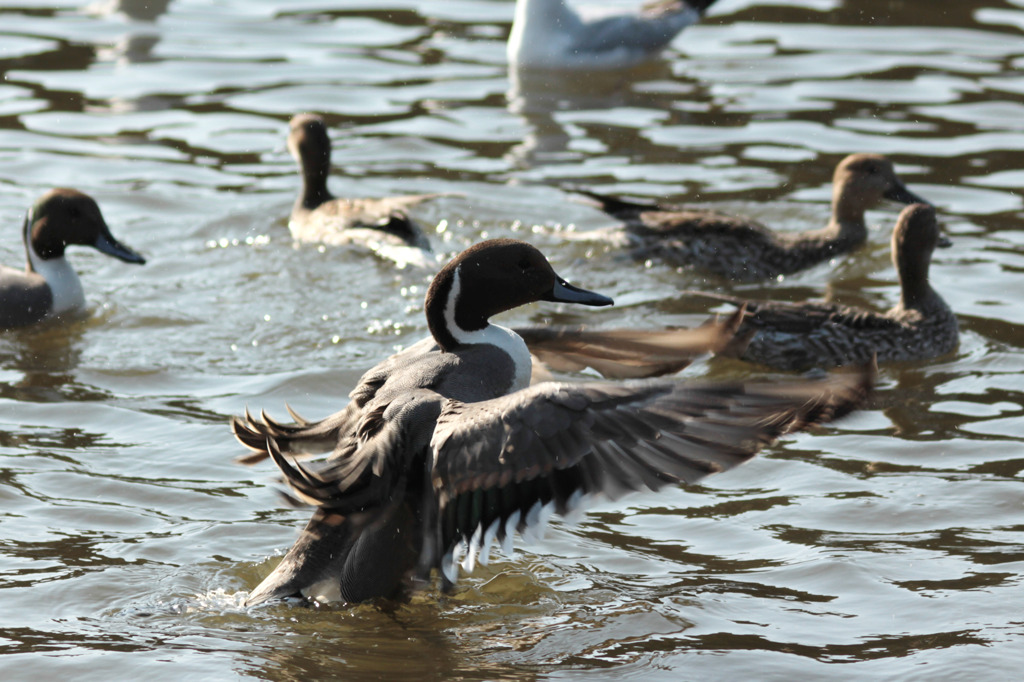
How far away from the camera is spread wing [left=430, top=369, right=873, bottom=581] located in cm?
418

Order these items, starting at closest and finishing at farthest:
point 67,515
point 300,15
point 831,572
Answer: point 831,572
point 67,515
point 300,15

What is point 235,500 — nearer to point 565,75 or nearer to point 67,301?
point 67,301

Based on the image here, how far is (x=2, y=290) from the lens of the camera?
26.3ft

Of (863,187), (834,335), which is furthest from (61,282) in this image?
(863,187)

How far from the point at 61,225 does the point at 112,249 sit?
322 millimetres

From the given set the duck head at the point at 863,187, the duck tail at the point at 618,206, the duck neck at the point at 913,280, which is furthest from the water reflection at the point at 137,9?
the duck neck at the point at 913,280

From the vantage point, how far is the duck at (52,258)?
26.2 feet

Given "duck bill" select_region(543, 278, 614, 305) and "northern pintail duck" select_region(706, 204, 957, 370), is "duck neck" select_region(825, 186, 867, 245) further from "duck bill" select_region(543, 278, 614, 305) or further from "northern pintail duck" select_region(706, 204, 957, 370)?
"duck bill" select_region(543, 278, 614, 305)

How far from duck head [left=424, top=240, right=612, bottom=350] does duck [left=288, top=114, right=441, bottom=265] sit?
3.24 metres

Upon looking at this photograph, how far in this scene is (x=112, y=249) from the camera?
8.40 m

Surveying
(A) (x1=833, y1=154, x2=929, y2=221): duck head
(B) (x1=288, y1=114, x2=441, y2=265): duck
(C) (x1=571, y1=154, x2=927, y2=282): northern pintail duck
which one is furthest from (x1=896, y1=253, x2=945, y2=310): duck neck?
(B) (x1=288, y1=114, x2=441, y2=265): duck

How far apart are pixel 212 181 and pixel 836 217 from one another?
14.7ft

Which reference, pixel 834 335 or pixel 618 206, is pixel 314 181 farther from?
pixel 834 335

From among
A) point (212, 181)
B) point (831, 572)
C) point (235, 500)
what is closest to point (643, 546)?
point (831, 572)
